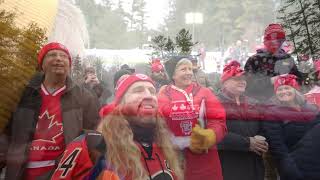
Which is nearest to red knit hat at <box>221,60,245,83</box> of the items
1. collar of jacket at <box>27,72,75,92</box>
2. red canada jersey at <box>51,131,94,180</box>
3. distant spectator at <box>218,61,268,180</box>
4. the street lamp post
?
distant spectator at <box>218,61,268,180</box>

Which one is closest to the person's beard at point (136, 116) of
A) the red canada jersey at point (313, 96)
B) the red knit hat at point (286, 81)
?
the red knit hat at point (286, 81)

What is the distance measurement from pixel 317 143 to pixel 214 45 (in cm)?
62

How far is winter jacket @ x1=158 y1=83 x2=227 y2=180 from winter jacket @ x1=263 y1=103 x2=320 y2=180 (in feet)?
0.83

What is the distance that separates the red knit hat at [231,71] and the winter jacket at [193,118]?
0.13 metres

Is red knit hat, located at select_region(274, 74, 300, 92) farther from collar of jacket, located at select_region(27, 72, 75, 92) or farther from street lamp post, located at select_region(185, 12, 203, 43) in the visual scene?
collar of jacket, located at select_region(27, 72, 75, 92)

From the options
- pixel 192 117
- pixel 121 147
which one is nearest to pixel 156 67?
pixel 192 117

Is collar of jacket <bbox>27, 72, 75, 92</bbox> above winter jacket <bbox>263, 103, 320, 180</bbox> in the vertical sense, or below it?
above

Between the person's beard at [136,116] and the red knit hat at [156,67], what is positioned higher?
the red knit hat at [156,67]

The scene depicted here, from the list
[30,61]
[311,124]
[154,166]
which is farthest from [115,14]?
[311,124]

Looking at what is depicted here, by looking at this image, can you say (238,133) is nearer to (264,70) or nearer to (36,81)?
(264,70)

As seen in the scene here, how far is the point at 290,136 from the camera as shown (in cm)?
196

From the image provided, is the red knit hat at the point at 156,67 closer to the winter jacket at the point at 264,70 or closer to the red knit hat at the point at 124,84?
the red knit hat at the point at 124,84

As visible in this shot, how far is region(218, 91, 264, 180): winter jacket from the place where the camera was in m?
1.94

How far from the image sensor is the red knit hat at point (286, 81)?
2.00 metres
